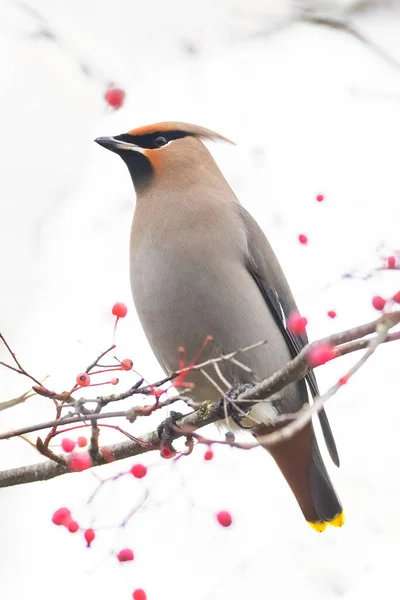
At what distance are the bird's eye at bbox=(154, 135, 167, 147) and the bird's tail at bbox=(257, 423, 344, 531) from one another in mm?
1363

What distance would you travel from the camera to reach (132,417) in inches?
77.2

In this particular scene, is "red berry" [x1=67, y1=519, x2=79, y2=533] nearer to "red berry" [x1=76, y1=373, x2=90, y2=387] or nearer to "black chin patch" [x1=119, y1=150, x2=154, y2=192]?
"red berry" [x1=76, y1=373, x2=90, y2=387]

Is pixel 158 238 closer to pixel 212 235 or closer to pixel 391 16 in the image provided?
pixel 212 235

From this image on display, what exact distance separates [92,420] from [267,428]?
1605 millimetres

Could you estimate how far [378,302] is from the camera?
79.7 inches

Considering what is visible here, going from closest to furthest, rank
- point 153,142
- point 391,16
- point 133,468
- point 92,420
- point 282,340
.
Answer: point 92,420, point 133,468, point 391,16, point 282,340, point 153,142

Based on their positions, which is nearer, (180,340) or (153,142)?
(180,340)

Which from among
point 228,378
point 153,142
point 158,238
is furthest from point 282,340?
point 153,142

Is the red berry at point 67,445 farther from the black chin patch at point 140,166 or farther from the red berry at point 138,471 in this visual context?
the black chin patch at point 140,166

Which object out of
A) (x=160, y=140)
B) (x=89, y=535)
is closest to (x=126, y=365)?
(x=89, y=535)

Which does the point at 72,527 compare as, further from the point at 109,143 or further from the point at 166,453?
the point at 109,143

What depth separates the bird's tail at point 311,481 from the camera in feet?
11.8

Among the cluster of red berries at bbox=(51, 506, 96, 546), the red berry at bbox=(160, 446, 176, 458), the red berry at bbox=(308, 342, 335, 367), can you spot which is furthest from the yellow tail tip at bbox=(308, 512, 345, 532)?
the red berry at bbox=(308, 342, 335, 367)

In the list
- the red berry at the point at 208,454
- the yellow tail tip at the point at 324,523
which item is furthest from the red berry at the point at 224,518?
the yellow tail tip at the point at 324,523
